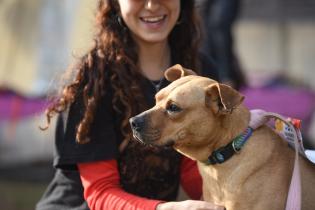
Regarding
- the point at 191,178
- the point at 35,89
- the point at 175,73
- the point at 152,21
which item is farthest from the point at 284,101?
the point at 175,73

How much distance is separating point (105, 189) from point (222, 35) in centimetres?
331

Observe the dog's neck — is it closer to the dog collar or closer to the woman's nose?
the dog collar

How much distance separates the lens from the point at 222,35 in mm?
6391

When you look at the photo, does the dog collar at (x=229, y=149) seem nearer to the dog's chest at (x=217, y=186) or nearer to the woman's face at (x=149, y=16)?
the dog's chest at (x=217, y=186)

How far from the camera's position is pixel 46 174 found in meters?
7.23

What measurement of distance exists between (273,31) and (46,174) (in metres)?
3.15

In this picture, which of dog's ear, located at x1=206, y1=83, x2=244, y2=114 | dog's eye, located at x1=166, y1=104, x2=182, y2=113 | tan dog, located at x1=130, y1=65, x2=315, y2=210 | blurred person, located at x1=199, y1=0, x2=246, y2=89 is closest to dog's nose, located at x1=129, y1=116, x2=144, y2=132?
tan dog, located at x1=130, y1=65, x2=315, y2=210

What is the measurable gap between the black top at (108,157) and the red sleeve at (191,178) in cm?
5

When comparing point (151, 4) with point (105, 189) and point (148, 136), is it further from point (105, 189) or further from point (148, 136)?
point (105, 189)

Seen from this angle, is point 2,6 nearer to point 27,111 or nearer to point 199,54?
point 27,111

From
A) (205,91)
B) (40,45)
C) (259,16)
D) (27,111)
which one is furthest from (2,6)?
(205,91)

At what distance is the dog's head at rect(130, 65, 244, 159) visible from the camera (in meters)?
2.97

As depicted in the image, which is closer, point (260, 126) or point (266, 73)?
point (260, 126)

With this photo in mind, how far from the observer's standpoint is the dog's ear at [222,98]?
2.94 m
